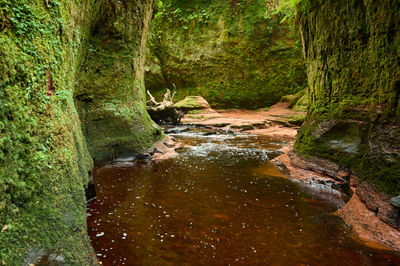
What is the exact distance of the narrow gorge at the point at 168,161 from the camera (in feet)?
5.62

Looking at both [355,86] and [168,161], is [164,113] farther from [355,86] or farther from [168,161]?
[355,86]

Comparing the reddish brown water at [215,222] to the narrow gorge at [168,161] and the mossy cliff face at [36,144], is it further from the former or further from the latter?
the mossy cliff face at [36,144]

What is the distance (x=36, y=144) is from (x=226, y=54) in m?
18.3


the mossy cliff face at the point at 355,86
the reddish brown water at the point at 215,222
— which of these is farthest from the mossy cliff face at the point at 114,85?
the mossy cliff face at the point at 355,86

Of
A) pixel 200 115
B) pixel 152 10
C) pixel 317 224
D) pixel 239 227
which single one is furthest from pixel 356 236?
pixel 200 115

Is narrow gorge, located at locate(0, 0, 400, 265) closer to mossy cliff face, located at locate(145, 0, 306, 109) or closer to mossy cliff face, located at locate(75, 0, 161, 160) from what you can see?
mossy cliff face, located at locate(75, 0, 161, 160)

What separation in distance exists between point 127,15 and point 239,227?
5.55 metres

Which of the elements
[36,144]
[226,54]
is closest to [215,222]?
[36,144]

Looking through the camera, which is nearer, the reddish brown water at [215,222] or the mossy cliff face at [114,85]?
the reddish brown water at [215,222]

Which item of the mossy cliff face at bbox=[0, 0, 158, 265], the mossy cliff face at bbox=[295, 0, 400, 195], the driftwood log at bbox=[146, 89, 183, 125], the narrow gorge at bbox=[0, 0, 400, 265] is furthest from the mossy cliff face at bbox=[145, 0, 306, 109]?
the mossy cliff face at bbox=[0, 0, 158, 265]

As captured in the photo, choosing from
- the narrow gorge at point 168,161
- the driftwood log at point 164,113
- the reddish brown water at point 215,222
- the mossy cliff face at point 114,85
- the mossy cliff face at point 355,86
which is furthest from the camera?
the driftwood log at point 164,113

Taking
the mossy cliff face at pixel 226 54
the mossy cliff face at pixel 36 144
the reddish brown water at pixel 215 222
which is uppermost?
the mossy cliff face at pixel 226 54

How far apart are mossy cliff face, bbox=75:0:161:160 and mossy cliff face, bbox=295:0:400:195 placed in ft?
13.8

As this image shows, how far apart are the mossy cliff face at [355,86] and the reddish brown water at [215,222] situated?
989 millimetres
